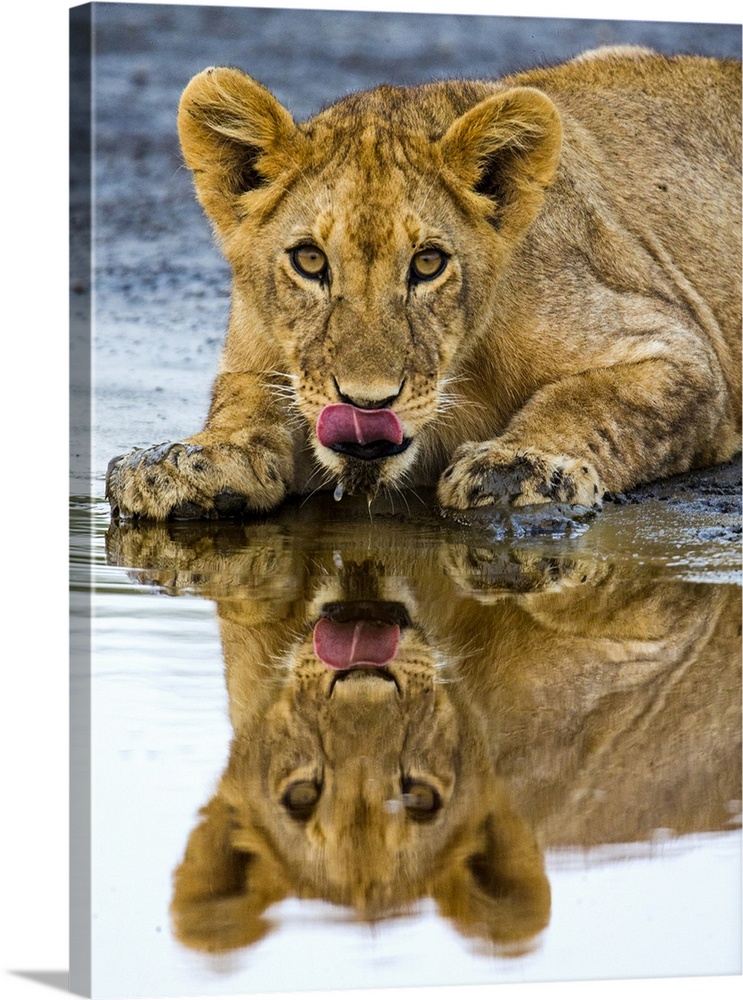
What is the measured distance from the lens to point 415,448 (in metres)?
4.39

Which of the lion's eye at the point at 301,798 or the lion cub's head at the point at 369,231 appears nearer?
the lion's eye at the point at 301,798

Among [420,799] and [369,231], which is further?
[369,231]

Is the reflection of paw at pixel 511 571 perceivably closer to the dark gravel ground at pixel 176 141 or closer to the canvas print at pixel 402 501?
the canvas print at pixel 402 501

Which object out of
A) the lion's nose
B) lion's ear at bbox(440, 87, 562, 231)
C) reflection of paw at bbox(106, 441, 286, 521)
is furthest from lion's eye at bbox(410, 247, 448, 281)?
reflection of paw at bbox(106, 441, 286, 521)

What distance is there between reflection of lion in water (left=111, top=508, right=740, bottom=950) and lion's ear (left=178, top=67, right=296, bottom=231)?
1.12 meters

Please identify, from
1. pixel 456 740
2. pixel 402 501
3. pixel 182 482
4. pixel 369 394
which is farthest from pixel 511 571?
pixel 456 740

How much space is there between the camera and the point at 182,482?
4504 millimetres

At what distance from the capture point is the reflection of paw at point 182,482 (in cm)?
448

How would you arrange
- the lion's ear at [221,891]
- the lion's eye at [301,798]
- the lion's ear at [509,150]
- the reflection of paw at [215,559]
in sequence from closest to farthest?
1. the lion's ear at [221,891]
2. the lion's eye at [301,798]
3. the reflection of paw at [215,559]
4. the lion's ear at [509,150]

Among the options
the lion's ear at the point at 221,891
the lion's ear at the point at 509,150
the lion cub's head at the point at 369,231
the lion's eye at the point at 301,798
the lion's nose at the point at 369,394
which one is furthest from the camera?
the lion's ear at the point at 509,150

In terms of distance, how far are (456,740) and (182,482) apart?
4.96ft

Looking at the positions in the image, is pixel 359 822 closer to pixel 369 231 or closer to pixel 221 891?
pixel 221 891

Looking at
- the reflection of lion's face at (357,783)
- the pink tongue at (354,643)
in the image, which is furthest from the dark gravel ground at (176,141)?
the reflection of lion's face at (357,783)

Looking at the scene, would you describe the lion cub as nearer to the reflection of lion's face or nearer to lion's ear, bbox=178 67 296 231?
lion's ear, bbox=178 67 296 231
